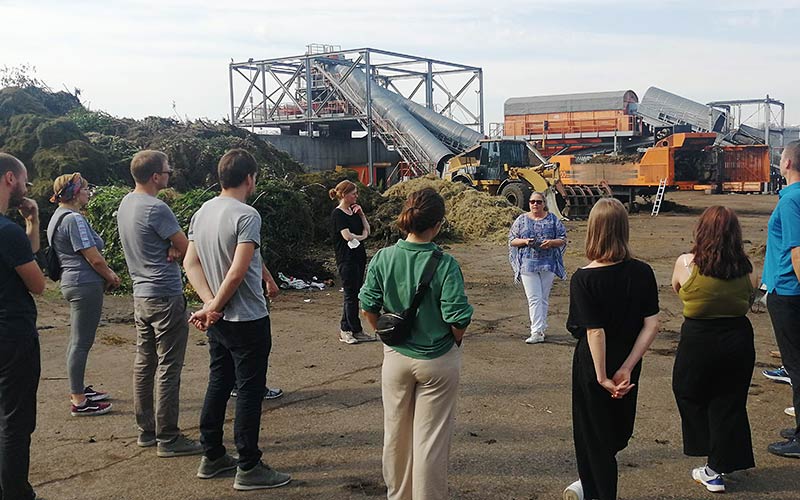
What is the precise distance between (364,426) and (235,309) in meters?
1.69

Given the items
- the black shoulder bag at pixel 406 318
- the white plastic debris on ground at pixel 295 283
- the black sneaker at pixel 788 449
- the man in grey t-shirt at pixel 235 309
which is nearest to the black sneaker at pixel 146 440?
the man in grey t-shirt at pixel 235 309

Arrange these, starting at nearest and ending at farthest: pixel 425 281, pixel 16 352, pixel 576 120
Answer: pixel 425 281 → pixel 16 352 → pixel 576 120

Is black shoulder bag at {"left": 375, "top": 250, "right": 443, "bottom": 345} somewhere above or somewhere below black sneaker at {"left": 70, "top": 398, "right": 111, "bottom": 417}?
above

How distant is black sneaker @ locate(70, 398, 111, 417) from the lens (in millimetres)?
5688

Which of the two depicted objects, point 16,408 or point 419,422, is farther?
point 16,408

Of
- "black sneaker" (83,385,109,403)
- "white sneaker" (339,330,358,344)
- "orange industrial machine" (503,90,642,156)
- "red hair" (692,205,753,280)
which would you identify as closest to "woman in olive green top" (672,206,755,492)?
"red hair" (692,205,753,280)

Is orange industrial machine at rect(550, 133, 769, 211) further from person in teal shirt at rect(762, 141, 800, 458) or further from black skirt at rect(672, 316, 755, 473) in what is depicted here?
black skirt at rect(672, 316, 755, 473)

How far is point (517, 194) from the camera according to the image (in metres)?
22.6

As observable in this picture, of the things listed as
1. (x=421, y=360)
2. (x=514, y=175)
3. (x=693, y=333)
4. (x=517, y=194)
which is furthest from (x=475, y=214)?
(x=421, y=360)

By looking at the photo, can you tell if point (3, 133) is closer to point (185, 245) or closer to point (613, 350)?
point (185, 245)

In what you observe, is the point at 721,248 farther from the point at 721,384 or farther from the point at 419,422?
the point at 419,422

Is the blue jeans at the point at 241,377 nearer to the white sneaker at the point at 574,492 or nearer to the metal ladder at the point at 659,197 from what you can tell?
the white sneaker at the point at 574,492

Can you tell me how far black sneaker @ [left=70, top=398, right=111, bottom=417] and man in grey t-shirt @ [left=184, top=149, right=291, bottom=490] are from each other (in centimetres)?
172

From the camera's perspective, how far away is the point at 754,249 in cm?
1520
